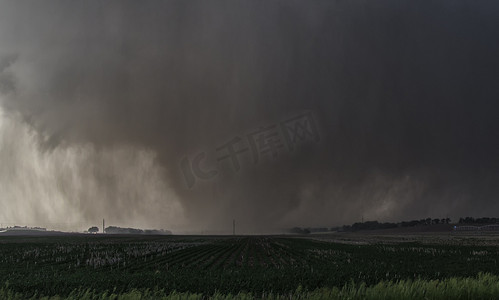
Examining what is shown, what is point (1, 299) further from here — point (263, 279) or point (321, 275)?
point (321, 275)

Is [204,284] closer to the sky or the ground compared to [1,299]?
closer to the ground

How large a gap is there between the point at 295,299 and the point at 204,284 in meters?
16.8

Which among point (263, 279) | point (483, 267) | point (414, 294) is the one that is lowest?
point (483, 267)

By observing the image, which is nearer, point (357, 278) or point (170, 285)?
point (170, 285)

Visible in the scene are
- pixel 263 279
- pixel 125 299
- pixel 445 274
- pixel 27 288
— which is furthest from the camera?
pixel 445 274

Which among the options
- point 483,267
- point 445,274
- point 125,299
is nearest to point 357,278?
point 445,274

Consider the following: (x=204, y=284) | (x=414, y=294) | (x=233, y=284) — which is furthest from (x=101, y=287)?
(x=414, y=294)

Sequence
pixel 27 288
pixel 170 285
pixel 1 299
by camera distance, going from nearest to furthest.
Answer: pixel 1 299, pixel 27 288, pixel 170 285

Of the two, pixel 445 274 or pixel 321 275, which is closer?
pixel 321 275

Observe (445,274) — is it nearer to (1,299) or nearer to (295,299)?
(295,299)

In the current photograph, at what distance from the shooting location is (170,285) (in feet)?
75.8

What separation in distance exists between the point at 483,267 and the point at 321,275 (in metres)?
20.5

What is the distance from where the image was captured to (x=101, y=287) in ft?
73.0

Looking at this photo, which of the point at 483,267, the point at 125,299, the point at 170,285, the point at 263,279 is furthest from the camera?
the point at 483,267
